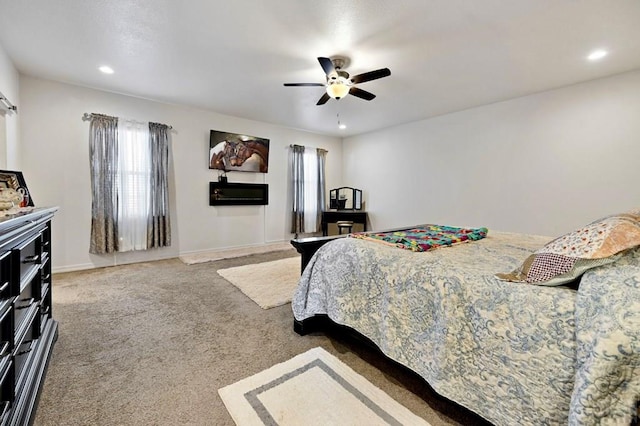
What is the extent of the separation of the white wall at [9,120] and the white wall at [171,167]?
24 centimetres

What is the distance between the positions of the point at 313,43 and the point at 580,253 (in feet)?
8.38

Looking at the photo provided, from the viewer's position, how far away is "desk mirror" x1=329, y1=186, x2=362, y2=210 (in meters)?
6.34

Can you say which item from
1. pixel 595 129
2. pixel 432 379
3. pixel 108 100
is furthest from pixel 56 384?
pixel 595 129

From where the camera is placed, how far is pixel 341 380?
159 cm

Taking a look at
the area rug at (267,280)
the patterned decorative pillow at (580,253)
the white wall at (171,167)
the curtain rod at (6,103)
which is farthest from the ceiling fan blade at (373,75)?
the curtain rod at (6,103)

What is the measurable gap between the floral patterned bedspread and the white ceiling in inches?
74.1

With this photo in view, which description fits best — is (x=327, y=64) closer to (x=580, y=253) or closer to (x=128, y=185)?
(x=580, y=253)

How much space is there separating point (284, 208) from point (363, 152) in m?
2.28

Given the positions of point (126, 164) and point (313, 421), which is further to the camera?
point (126, 164)

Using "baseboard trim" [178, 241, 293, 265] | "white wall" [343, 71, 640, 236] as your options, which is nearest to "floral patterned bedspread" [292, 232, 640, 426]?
"white wall" [343, 71, 640, 236]

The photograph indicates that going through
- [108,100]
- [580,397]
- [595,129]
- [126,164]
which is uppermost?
[108,100]

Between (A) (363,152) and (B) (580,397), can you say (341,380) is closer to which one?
(B) (580,397)

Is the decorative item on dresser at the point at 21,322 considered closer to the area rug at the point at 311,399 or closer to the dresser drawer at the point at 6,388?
the dresser drawer at the point at 6,388

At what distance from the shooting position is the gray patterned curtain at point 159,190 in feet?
13.9
